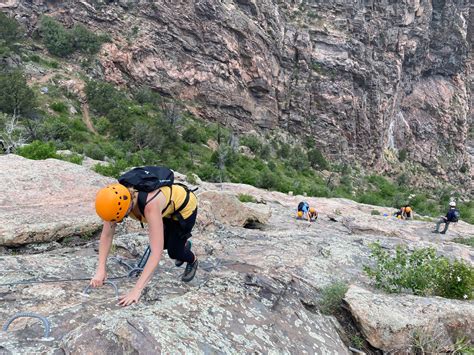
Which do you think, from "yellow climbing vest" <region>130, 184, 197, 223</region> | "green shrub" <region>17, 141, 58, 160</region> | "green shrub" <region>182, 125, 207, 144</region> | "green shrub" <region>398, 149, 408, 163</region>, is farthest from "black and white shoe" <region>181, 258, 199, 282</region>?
"green shrub" <region>398, 149, 408, 163</region>

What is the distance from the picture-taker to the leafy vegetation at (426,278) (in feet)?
14.5

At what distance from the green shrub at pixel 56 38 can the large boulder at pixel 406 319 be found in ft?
118

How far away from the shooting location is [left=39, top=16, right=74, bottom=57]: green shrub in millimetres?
32344

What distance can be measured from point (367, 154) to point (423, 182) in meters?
10.9

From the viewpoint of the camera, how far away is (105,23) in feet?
118

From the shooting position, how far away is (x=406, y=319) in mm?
3578

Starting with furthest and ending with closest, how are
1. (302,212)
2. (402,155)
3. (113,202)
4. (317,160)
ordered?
(402,155), (317,160), (302,212), (113,202)

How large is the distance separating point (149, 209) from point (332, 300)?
2493mm

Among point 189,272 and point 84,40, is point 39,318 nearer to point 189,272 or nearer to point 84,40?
point 189,272

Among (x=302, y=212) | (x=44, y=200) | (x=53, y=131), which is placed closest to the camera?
(x=44, y=200)

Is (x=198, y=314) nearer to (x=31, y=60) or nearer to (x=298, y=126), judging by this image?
(x=31, y=60)

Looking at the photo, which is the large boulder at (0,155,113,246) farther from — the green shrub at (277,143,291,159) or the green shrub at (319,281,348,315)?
the green shrub at (277,143,291,159)

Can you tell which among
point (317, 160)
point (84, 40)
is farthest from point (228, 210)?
point (317, 160)

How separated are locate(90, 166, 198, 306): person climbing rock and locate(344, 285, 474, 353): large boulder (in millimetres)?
2054
